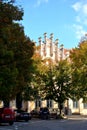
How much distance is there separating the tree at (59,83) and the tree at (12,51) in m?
25.7

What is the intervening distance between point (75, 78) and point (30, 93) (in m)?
8.05

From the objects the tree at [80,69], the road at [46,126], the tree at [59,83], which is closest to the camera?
the road at [46,126]

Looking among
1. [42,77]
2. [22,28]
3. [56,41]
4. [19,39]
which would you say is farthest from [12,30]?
[56,41]

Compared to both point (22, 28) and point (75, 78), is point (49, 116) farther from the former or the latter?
point (22, 28)

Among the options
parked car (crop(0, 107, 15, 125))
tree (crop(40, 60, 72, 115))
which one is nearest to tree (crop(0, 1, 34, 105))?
parked car (crop(0, 107, 15, 125))

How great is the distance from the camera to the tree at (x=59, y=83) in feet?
245

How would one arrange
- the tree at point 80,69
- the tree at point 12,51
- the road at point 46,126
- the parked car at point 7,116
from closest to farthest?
the road at point 46,126
the tree at point 12,51
the parked car at point 7,116
the tree at point 80,69

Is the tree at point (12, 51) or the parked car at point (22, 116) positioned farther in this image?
the parked car at point (22, 116)

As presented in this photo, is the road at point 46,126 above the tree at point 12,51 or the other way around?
the other way around

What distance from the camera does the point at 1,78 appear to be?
129ft

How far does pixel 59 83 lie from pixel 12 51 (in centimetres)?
3416

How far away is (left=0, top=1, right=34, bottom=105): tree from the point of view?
1517 inches

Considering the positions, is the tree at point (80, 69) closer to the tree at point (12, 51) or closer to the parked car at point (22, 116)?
the parked car at point (22, 116)

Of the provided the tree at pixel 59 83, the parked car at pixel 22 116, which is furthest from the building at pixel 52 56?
the parked car at pixel 22 116
